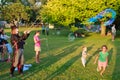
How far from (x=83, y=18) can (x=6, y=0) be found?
2151 inches

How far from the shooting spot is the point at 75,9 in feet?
135

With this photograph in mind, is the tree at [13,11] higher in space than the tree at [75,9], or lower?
lower

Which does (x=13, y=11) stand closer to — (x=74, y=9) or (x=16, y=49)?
(x=74, y=9)

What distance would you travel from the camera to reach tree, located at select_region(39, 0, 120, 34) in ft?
130

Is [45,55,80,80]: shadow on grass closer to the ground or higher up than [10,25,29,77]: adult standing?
closer to the ground

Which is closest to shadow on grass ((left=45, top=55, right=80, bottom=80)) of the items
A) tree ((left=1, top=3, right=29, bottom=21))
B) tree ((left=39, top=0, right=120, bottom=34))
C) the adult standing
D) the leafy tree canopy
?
the adult standing

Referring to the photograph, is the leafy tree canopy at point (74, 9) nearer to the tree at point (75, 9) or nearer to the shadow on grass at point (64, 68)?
the tree at point (75, 9)

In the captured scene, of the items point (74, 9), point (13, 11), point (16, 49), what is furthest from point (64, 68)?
point (13, 11)

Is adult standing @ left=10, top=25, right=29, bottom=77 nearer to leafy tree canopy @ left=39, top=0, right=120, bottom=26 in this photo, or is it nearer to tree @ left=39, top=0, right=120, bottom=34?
leafy tree canopy @ left=39, top=0, right=120, bottom=26

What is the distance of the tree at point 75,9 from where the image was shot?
130 feet

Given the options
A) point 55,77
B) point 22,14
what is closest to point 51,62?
point 55,77

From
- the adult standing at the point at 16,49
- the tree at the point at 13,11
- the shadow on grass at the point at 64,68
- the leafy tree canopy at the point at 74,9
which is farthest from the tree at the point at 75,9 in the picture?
the tree at the point at 13,11

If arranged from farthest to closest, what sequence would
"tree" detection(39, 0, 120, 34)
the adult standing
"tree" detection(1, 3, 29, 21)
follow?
"tree" detection(1, 3, 29, 21), "tree" detection(39, 0, 120, 34), the adult standing

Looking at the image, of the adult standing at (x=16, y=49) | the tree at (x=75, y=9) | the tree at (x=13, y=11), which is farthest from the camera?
the tree at (x=13, y=11)
